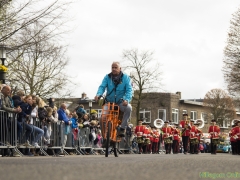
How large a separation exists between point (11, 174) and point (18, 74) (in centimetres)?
3625

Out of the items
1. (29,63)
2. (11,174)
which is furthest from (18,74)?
(11,174)

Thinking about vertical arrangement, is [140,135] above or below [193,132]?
below

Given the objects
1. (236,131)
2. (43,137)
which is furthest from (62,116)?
(236,131)

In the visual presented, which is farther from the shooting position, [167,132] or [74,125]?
[167,132]

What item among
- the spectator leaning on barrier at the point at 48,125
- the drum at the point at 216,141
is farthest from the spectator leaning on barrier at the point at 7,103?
the drum at the point at 216,141

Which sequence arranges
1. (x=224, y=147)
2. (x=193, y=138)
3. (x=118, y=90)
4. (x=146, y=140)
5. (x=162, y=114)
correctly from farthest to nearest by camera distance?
1. (x=162, y=114)
2. (x=224, y=147)
3. (x=146, y=140)
4. (x=193, y=138)
5. (x=118, y=90)

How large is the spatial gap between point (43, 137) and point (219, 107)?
78.9 meters

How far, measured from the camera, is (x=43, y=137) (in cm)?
1816

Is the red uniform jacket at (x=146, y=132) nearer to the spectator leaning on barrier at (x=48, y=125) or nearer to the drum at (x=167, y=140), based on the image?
the drum at (x=167, y=140)

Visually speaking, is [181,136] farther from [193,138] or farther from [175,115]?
[175,115]

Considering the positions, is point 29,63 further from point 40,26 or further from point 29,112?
point 29,112

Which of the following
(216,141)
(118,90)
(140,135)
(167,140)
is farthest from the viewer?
(167,140)

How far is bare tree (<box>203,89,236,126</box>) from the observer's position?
93.5 meters

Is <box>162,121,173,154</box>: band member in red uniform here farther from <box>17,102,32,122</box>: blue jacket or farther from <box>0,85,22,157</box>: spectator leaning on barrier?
<box>0,85,22,157</box>: spectator leaning on barrier
